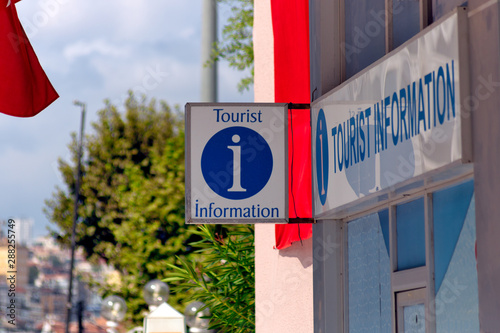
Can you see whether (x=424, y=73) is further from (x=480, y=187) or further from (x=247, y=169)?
(x=247, y=169)

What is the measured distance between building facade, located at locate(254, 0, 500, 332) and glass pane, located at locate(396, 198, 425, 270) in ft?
0.04

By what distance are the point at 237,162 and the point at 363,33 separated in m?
1.34

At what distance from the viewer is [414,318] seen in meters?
5.48

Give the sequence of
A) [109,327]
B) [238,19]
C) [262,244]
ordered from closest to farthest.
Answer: [262,244], [238,19], [109,327]

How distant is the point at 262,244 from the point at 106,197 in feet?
75.6

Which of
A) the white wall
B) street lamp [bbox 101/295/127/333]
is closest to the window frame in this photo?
the white wall

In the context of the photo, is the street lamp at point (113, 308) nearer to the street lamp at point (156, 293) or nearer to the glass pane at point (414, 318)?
the street lamp at point (156, 293)

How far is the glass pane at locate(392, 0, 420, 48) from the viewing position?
5.56m

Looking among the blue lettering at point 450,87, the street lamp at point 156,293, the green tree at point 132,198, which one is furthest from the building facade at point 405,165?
the green tree at point 132,198

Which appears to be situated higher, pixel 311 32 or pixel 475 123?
pixel 311 32

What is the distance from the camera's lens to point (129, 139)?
3416 cm

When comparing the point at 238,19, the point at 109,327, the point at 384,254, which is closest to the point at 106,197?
the point at 109,327

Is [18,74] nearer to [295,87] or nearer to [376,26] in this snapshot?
[295,87]

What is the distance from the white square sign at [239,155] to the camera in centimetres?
682
